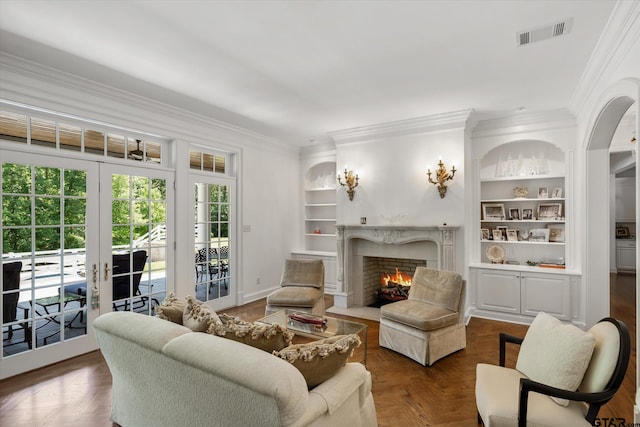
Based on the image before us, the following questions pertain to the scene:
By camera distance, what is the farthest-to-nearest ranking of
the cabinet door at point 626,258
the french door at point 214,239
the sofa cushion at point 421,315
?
the cabinet door at point 626,258 < the french door at point 214,239 < the sofa cushion at point 421,315

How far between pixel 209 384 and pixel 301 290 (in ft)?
9.61

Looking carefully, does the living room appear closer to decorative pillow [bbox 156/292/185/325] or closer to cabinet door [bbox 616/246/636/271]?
decorative pillow [bbox 156/292/185/325]

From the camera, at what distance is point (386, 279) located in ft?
18.5

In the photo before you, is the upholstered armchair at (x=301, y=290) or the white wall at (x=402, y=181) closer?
the upholstered armchair at (x=301, y=290)

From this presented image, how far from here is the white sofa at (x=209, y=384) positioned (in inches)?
54.5

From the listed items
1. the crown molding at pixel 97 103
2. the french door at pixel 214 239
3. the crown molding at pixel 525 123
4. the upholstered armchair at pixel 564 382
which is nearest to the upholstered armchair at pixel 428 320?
the upholstered armchair at pixel 564 382

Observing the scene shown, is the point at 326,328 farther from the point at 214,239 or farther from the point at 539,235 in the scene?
the point at 539,235

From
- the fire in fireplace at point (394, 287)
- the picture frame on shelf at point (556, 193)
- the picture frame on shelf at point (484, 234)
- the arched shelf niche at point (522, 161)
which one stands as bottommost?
the fire in fireplace at point (394, 287)

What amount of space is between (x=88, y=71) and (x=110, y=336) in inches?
102

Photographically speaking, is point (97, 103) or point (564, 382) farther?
point (97, 103)

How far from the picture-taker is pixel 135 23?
2475mm

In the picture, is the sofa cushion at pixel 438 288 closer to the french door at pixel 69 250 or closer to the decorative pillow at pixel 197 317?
the decorative pillow at pixel 197 317

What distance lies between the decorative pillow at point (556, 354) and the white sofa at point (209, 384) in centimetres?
103

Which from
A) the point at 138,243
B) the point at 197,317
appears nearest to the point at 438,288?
the point at 197,317
